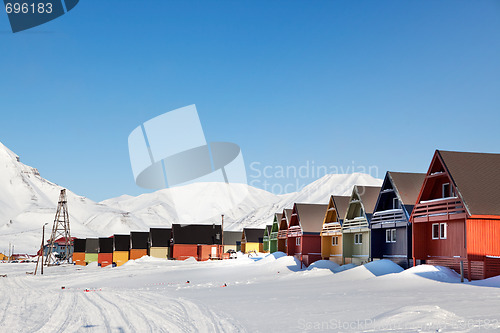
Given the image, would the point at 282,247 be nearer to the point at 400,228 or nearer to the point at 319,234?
the point at 319,234

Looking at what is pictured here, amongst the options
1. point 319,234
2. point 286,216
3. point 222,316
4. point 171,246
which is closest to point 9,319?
point 222,316

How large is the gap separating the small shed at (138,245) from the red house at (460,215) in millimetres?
68255

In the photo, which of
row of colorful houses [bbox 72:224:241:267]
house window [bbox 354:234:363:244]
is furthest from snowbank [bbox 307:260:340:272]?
row of colorful houses [bbox 72:224:241:267]

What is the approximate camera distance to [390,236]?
39.2 metres

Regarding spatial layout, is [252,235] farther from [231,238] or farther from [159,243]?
[159,243]

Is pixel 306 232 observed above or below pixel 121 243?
above

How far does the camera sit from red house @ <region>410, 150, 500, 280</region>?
2802 cm

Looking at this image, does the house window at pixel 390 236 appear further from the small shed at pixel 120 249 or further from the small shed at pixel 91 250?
the small shed at pixel 91 250

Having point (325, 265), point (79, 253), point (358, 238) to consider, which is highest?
point (358, 238)

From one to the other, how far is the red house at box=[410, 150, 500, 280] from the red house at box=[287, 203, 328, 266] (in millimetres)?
21102

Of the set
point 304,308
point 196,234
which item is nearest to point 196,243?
point 196,234

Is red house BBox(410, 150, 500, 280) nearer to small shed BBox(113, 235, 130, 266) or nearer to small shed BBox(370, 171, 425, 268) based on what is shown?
small shed BBox(370, 171, 425, 268)

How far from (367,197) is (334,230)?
20.2ft

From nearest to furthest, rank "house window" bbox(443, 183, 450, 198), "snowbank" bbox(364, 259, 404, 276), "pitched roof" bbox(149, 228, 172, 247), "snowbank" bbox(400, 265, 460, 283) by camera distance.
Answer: "snowbank" bbox(400, 265, 460, 283) < "house window" bbox(443, 183, 450, 198) < "snowbank" bbox(364, 259, 404, 276) < "pitched roof" bbox(149, 228, 172, 247)
